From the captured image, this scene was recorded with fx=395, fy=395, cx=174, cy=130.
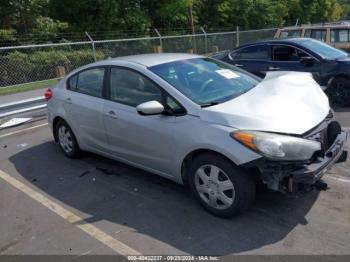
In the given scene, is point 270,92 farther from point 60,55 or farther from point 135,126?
point 60,55

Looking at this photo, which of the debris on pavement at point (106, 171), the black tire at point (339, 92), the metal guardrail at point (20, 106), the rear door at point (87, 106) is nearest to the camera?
the rear door at point (87, 106)

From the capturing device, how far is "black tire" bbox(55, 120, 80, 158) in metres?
5.89

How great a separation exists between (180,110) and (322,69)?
4.91 meters

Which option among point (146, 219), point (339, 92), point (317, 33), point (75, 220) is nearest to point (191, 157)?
point (146, 219)

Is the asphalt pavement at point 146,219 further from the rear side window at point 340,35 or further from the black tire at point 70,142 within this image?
the rear side window at point 340,35

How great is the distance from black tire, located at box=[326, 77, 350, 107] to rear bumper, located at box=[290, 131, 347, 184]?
442 centimetres

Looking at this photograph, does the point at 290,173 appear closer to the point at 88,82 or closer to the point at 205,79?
the point at 205,79

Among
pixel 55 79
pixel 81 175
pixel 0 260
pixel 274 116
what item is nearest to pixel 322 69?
pixel 274 116

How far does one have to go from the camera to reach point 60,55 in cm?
1514

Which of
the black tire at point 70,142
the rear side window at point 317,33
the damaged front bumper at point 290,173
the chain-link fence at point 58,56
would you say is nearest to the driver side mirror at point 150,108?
the damaged front bumper at point 290,173

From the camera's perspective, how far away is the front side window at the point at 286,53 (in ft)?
27.1

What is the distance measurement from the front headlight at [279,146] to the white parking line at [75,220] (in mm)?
1424

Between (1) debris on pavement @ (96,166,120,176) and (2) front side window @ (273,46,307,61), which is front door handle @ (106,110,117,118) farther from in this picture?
(2) front side window @ (273,46,307,61)

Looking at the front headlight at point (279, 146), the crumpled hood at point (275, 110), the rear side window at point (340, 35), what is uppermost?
the rear side window at point (340, 35)
